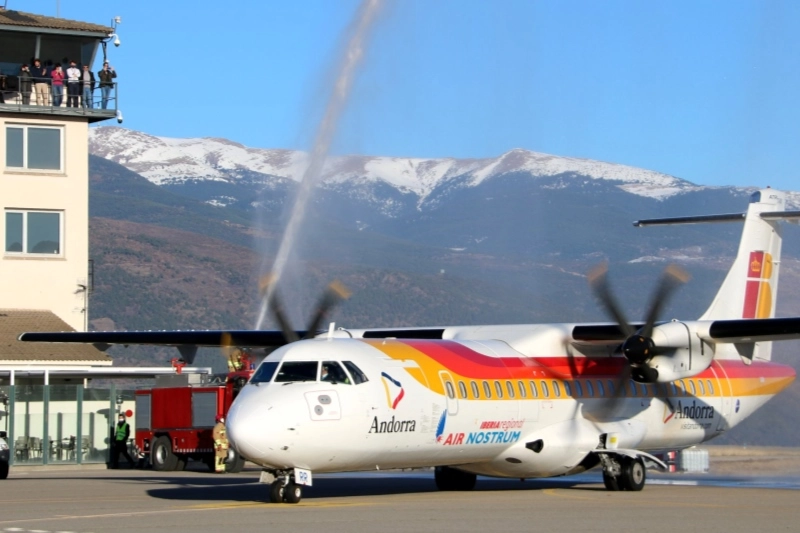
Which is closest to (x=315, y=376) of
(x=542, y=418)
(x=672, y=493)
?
(x=542, y=418)

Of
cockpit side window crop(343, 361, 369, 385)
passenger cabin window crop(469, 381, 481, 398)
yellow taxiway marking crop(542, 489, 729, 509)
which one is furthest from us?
passenger cabin window crop(469, 381, 481, 398)

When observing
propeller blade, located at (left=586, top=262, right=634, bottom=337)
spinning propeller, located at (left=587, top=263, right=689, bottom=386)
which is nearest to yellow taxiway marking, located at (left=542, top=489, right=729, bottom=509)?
spinning propeller, located at (left=587, top=263, right=689, bottom=386)

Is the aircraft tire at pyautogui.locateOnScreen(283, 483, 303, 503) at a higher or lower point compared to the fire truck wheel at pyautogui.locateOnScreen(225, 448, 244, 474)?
higher

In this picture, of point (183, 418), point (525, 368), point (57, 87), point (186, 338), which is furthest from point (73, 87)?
point (525, 368)

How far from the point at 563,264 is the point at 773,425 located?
129 meters

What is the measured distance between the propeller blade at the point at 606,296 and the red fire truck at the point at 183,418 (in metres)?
10.7

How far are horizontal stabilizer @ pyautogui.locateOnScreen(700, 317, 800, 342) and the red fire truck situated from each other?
11985 millimetres

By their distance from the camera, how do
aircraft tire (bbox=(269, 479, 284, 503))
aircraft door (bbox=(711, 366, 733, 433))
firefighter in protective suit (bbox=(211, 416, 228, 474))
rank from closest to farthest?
aircraft tire (bbox=(269, 479, 284, 503)), aircraft door (bbox=(711, 366, 733, 433)), firefighter in protective suit (bbox=(211, 416, 228, 474))

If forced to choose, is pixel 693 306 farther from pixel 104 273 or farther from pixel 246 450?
pixel 246 450

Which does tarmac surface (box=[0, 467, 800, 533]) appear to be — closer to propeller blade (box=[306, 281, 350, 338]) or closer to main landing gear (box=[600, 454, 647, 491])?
main landing gear (box=[600, 454, 647, 491])

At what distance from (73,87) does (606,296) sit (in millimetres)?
22167

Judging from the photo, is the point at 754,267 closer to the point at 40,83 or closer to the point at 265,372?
the point at 265,372

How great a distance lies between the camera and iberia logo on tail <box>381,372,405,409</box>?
18578 millimetres

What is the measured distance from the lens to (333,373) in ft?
59.6
